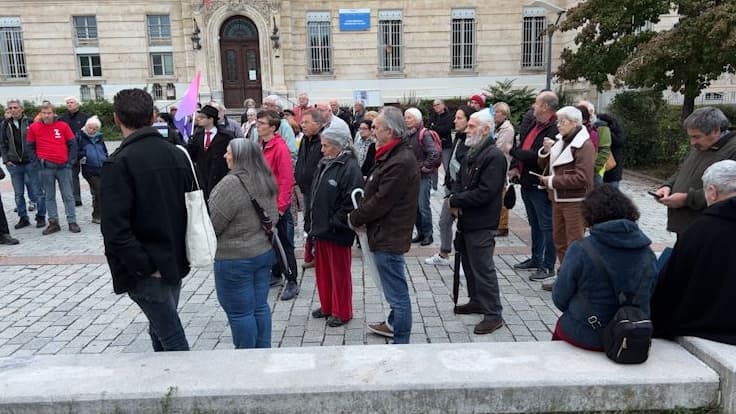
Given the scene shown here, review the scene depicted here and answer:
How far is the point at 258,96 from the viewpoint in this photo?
25.7 m

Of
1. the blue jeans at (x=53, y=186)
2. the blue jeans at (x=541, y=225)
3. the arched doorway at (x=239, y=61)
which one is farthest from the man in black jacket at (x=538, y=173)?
the arched doorway at (x=239, y=61)

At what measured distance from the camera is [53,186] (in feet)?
29.0

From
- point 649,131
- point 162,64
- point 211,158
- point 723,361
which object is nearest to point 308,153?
point 211,158

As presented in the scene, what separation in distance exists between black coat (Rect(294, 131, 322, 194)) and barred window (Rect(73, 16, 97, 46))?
927 inches

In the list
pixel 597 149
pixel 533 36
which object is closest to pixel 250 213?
pixel 597 149

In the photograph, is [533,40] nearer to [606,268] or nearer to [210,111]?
[210,111]

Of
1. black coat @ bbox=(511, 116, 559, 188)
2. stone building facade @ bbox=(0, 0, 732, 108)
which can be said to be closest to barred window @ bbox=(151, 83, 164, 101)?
stone building facade @ bbox=(0, 0, 732, 108)

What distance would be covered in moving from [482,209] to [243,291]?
2.11 meters

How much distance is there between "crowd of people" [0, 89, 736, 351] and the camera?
3.07 meters

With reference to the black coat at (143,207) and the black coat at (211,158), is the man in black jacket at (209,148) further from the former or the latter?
the black coat at (143,207)

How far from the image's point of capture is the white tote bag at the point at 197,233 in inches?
133

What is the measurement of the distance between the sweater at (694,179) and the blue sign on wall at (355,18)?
22617mm

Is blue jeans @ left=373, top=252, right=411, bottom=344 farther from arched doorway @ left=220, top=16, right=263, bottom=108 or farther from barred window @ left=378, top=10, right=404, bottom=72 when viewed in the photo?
barred window @ left=378, top=10, right=404, bottom=72

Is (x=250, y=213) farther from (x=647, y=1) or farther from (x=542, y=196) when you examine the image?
(x=647, y=1)
